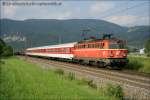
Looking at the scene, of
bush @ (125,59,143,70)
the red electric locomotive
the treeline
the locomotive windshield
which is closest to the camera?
the red electric locomotive

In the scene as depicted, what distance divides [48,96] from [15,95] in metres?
1.28

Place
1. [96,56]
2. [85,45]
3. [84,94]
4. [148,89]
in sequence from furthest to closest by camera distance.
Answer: [85,45], [96,56], [148,89], [84,94]

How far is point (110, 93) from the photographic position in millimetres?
13766

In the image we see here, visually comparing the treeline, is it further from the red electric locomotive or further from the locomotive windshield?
the locomotive windshield

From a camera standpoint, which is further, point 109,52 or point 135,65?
point 135,65

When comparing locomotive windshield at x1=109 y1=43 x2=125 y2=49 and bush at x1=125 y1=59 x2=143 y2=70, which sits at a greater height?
locomotive windshield at x1=109 y1=43 x2=125 y2=49

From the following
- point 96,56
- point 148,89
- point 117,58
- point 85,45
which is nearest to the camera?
point 148,89

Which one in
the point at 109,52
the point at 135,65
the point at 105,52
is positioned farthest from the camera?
the point at 135,65

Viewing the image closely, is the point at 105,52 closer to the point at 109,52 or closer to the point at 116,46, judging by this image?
the point at 109,52

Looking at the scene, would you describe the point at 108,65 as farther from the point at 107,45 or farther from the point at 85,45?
the point at 85,45

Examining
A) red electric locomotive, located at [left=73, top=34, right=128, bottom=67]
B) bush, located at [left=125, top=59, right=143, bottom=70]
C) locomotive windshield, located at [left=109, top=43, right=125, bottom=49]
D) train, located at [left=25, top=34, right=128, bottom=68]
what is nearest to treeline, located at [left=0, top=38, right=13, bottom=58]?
train, located at [left=25, top=34, right=128, bottom=68]

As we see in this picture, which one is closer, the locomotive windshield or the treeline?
the locomotive windshield

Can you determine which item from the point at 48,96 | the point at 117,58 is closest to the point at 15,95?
the point at 48,96

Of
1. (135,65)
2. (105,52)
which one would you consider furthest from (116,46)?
(135,65)
